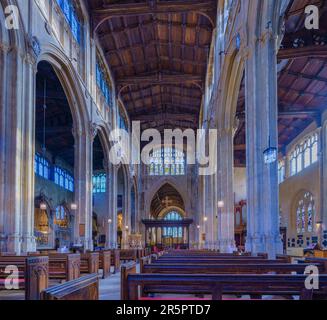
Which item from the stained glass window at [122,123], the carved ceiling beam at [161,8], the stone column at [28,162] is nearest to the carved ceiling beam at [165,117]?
the stained glass window at [122,123]

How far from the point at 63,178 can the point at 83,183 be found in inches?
615

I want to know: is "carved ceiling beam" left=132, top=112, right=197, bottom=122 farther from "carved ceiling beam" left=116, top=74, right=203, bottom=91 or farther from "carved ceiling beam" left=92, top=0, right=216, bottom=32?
"carved ceiling beam" left=92, top=0, right=216, bottom=32

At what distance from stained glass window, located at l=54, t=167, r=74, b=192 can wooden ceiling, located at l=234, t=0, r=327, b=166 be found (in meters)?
14.3

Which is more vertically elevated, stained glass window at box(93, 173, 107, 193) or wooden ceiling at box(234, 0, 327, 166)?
wooden ceiling at box(234, 0, 327, 166)

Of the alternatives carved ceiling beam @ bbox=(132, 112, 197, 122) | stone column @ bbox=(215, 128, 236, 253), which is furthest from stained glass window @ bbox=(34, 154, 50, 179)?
stone column @ bbox=(215, 128, 236, 253)

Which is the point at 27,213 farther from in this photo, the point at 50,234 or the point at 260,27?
the point at 50,234

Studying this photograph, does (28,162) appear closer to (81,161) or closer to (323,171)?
(81,161)

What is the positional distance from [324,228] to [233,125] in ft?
31.9

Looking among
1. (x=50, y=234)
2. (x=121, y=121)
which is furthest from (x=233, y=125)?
(x=50, y=234)

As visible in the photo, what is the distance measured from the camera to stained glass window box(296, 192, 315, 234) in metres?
28.1

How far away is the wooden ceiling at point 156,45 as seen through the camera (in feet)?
66.7

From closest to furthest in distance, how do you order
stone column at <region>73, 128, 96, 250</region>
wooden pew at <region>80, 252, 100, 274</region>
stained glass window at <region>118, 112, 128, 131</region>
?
wooden pew at <region>80, 252, 100, 274</region>, stone column at <region>73, 128, 96, 250</region>, stained glass window at <region>118, 112, 128, 131</region>

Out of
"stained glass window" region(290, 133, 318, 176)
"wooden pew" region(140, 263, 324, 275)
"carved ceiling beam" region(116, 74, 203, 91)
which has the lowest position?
"wooden pew" region(140, 263, 324, 275)

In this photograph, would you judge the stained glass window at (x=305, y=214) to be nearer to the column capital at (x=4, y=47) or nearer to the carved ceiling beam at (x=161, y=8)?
the carved ceiling beam at (x=161, y=8)
